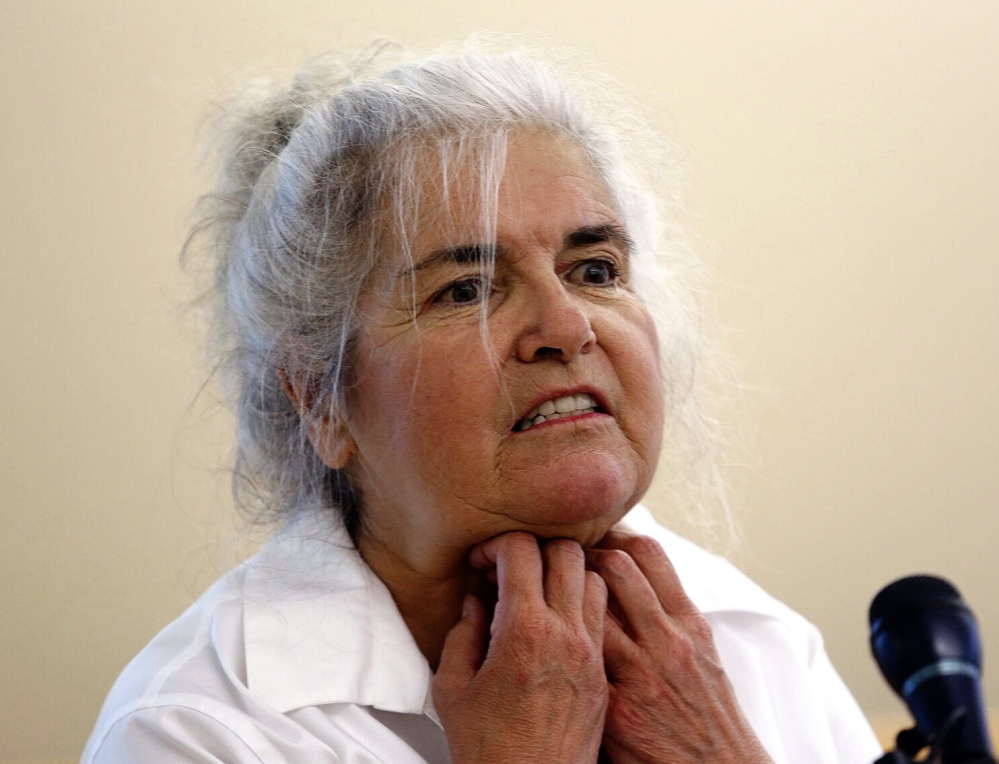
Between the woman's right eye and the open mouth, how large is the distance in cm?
18

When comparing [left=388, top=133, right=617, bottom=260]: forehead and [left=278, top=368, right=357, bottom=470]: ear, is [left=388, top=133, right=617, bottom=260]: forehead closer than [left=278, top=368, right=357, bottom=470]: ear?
Result: Yes

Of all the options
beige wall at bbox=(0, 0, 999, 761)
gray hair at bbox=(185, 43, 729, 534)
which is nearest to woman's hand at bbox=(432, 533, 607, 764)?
gray hair at bbox=(185, 43, 729, 534)

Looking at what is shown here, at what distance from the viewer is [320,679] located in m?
1.54

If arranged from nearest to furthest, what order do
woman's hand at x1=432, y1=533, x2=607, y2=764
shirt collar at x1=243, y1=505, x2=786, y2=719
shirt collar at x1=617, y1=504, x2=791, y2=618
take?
woman's hand at x1=432, y1=533, x2=607, y2=764 → shirt collar at x1=243, y1=505, x2=786, y2=719 → shirt collar at x1=617, y1=504, x2=791, y2=618

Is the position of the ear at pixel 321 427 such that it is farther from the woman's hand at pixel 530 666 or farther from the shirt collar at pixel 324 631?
the woman's hand at pixel 530 666

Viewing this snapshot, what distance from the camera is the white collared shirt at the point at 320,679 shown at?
1.45 metres

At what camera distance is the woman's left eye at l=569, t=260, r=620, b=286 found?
1649 millimetres

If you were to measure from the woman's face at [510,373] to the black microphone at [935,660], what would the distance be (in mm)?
589

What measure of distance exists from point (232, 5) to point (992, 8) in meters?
2.29

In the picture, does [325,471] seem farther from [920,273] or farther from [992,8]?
[992,8]

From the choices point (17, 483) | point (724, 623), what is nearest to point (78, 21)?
point (17, 483)

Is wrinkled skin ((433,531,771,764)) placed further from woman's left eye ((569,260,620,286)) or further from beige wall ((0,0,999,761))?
beige wall ((0,0,999,761))

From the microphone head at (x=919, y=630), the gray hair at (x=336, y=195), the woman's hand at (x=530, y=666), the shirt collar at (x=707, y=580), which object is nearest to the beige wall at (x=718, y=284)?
the gray hair at (x=336, y=195)

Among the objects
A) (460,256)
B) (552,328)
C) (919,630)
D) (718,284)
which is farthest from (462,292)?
(718,284)
